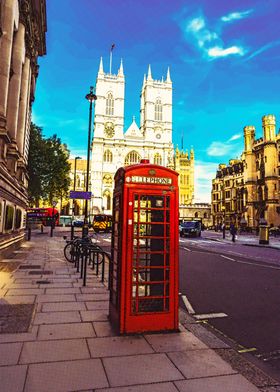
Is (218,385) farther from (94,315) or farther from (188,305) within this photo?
(188,305)

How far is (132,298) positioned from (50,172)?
36.1m

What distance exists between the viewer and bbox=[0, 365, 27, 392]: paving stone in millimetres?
2799

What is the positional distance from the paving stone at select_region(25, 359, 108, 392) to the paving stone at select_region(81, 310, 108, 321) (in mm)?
1568

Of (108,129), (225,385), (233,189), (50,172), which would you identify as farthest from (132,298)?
(108,129)

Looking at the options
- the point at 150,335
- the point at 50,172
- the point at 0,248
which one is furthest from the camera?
the point at 50,172

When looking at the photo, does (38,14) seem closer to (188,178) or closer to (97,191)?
(97,191)

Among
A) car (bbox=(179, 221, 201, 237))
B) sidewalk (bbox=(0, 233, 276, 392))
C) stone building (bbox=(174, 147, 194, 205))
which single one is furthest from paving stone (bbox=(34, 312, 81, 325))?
stone building (bbox=(174, 147, 194, 205))

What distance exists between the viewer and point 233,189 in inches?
2682

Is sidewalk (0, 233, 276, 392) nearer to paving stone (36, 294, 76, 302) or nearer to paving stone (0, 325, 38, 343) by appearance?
paving stone (0, 325, 38, 343)

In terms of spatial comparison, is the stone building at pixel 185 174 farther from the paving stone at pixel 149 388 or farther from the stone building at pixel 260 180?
the paving stone at pixel 149 388

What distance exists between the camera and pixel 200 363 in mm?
3414

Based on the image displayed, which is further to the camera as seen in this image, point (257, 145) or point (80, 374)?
point (257, 145)

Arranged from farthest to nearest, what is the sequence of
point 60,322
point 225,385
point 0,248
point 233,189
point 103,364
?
1. point 233,189
2. point 0,248
3. point 60,322
4. point 103,364
5. point 225,385

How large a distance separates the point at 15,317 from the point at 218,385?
344 centimetres
